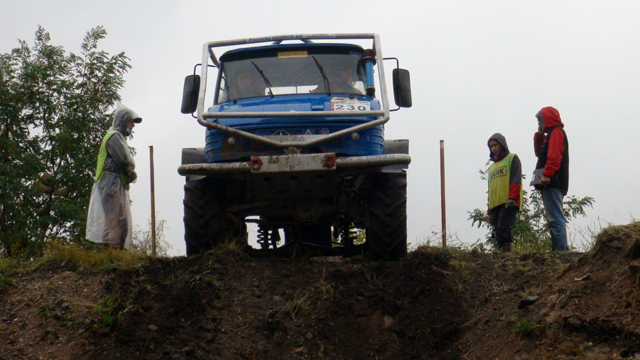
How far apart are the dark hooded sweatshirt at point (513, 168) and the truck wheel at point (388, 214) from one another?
174cm

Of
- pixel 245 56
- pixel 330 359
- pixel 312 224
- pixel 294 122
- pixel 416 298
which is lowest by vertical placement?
pixel 330 359

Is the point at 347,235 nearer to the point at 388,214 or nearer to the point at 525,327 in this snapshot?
the point at 388,214

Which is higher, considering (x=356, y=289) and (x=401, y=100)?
(x=401, y=100)

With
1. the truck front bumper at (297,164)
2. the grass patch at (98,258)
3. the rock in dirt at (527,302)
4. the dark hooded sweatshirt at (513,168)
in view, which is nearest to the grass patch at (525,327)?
the rock in dirt at (527,302)

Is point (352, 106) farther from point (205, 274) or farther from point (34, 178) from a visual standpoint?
point (34, 178)

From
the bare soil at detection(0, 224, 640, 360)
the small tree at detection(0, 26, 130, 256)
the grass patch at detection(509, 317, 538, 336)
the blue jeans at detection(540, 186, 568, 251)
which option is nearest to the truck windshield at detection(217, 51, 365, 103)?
the bare soil at detection(0, 224, 640, 360)

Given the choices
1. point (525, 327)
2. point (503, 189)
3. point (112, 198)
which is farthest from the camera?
point (503, 189)

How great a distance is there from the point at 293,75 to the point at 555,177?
2849mm

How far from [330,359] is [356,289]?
89 centimetres

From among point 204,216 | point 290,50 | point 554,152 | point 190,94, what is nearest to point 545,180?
point 554,152

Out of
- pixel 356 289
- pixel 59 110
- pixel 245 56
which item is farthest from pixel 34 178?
pixel 356 289

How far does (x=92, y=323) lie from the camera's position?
5719mm

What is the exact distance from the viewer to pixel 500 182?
845 cm

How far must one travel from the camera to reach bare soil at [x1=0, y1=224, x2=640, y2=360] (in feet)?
16.0
